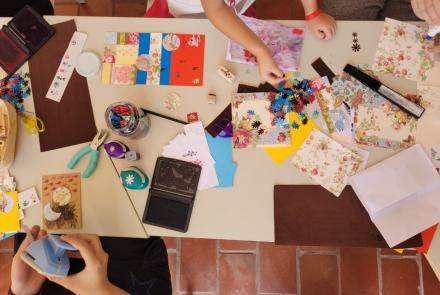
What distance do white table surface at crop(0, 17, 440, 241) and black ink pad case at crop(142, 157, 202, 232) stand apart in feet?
0.07

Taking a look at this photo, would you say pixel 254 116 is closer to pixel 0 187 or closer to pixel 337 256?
pixel 0 187

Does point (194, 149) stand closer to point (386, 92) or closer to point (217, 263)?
point (386, 92)

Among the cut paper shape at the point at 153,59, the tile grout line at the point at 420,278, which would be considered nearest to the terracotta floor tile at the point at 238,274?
the tile grout line at the point at 420,278

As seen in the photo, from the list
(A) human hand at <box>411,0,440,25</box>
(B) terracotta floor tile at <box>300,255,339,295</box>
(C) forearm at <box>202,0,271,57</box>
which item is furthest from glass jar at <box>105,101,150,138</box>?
(B) terracotta floor tile at <box>300,255,339,295</box>

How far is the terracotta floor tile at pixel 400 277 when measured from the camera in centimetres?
163

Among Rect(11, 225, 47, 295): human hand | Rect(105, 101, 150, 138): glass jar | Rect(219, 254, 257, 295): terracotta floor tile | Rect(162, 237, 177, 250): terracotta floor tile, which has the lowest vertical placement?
Rect(219, 254, 257, 295): terracotta floor tile

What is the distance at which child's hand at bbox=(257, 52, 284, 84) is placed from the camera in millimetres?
1035

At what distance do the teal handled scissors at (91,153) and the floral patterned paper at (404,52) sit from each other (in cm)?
76

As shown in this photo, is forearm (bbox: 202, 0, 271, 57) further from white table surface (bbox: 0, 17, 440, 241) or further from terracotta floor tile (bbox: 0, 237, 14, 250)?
terracotta floor tile (bbox: 0, 237, 14, 250)

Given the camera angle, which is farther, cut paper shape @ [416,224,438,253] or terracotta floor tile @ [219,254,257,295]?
terracotta floor tile @ [219,254,257,295]

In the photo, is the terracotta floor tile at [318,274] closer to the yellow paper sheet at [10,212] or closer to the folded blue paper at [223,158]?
the folded blue paper at [223,158]

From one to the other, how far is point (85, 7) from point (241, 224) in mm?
1388

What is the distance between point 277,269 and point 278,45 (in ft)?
3.22

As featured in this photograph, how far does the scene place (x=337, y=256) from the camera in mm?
1658
